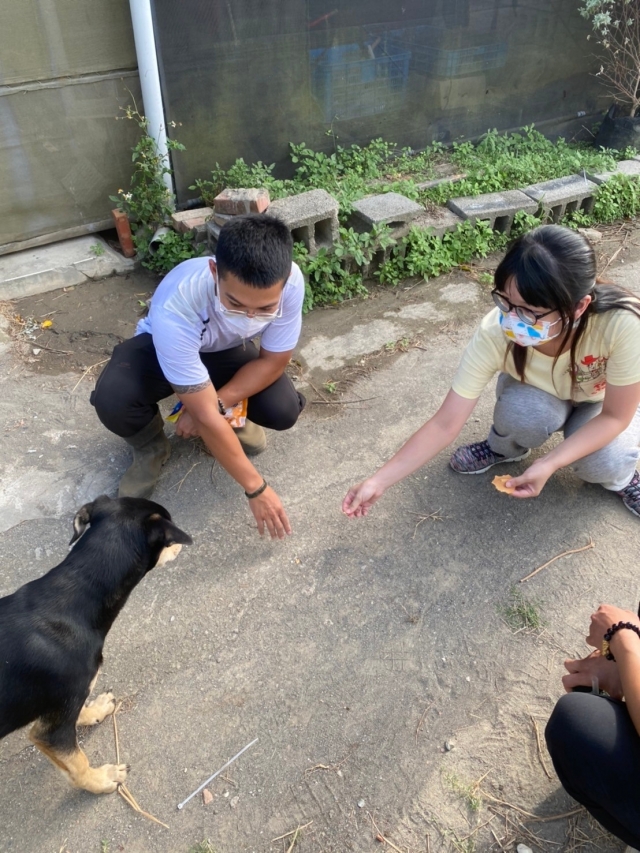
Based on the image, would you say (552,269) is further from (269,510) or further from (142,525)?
(142,525)

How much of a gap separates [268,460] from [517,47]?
16.9 feet

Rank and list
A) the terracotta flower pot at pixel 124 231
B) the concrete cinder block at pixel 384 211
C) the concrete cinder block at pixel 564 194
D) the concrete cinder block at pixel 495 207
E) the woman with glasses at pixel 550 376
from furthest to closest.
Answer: the concrete cinder block at pixel 564 194 → the concrete cinder block at pixel 495 207 → the terracotta flower pot at pixel 124 231 → the concrete cinder block at pixel 384 211 → the woman with glasses at pixel 550 376

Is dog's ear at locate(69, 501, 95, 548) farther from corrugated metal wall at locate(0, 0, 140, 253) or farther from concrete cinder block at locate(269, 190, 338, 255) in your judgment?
corrugated metal wall at locate(0, 0, 140, 253)

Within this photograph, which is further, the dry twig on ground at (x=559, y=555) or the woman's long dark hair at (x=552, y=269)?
the dry twig on ground at (x=559, y=555)

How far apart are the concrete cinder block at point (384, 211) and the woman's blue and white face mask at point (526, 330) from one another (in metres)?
2.34

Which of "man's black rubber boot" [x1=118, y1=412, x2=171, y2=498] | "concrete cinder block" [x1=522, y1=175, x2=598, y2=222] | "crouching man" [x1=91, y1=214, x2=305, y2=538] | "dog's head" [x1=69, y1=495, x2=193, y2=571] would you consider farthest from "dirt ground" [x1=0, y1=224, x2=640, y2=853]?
"concrete cinder block" [x1=522, y1=175, x2=598, y2=222]

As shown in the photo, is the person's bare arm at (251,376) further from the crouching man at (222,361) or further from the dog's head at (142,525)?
the dog's head at (142,525)

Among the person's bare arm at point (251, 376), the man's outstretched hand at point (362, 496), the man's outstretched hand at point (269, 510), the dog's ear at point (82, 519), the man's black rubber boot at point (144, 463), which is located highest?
the person's bare arm at point (251, 376)

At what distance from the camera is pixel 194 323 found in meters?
2.62

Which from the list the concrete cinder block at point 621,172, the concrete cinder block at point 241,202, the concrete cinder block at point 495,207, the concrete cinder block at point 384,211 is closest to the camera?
the concrete cinder block at point 241,202

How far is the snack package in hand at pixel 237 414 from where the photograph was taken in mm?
2963

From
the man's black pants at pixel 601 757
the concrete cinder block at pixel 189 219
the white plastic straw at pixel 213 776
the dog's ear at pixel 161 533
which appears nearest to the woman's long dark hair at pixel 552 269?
the man's black pants at pixel 601 757

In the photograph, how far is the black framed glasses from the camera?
88.4 inches

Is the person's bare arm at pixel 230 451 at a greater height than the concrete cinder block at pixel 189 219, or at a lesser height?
lesser
